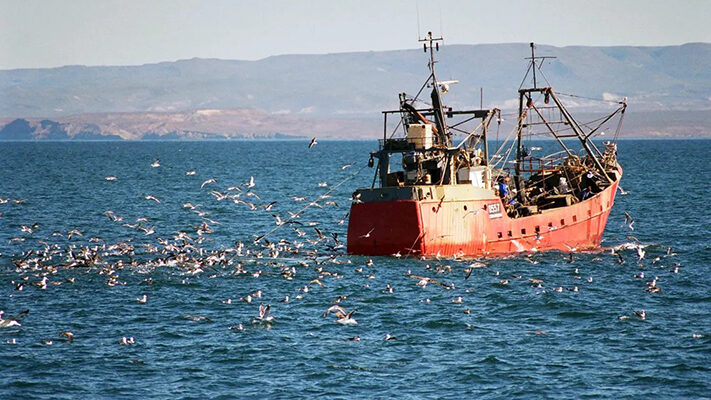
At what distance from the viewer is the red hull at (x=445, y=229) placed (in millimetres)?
49406

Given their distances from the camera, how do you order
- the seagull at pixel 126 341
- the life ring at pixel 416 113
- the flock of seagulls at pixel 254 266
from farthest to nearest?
1. the life ring at pixel 416 113
2. the flock of seagulls at pixel 254 266
3. the seagull at pixel 126 341

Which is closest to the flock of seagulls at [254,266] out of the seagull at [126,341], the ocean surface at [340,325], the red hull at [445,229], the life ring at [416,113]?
the seagull at [126,341]

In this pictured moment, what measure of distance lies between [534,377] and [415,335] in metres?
6.29

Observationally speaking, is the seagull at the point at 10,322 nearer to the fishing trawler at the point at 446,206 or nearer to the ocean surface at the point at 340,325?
the ocean surface at the point at 340,325

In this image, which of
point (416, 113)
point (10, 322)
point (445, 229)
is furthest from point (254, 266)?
point (10, 322)

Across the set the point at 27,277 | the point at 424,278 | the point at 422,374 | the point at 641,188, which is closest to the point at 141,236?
the point at 27,277

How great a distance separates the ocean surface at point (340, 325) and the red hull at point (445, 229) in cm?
103

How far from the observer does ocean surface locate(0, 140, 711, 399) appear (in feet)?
103

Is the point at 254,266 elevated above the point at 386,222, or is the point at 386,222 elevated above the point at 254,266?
the point at 386,222

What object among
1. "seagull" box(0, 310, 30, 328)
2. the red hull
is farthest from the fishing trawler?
"seagull" box(0, 310, 30, 328)

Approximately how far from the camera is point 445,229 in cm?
5025

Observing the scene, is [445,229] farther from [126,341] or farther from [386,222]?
[126,341]

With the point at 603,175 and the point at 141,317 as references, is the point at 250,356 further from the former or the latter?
the point at 603,175

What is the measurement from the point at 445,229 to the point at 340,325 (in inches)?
508
